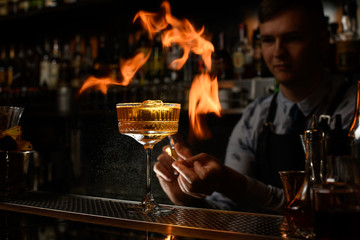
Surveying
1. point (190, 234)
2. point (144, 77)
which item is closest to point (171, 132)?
point (190, 234)

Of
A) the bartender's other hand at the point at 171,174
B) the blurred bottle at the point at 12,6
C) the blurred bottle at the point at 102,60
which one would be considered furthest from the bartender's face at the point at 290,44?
the blurred bottle at the point at 12,6

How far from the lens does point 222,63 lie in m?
2.42

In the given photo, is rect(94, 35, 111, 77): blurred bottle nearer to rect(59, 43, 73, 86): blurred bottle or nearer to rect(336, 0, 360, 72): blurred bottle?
rect(59, 43, 73, 86): blurred bottle

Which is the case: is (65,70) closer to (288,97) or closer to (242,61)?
(242,61)

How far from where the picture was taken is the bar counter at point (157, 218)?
79 centimetres

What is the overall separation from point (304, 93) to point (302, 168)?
1.38 ft

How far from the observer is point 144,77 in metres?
2.66

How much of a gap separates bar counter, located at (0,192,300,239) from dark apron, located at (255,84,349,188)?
3.46 feet

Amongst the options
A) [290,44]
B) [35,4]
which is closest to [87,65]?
[35,4]

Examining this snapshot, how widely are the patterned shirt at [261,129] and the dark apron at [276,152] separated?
0.03 meters

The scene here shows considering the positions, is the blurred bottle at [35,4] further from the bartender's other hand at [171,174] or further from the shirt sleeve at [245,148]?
the bartender's other hand at [171,174]

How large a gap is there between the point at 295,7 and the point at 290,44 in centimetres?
19

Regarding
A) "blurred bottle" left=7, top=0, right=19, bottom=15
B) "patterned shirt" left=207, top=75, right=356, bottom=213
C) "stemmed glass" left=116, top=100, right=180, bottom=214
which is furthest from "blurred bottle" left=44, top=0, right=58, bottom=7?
"stemmed glass" left=116, top=100, right=180, bottom=214

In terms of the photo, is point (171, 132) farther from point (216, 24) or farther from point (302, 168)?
point (216, 24)
